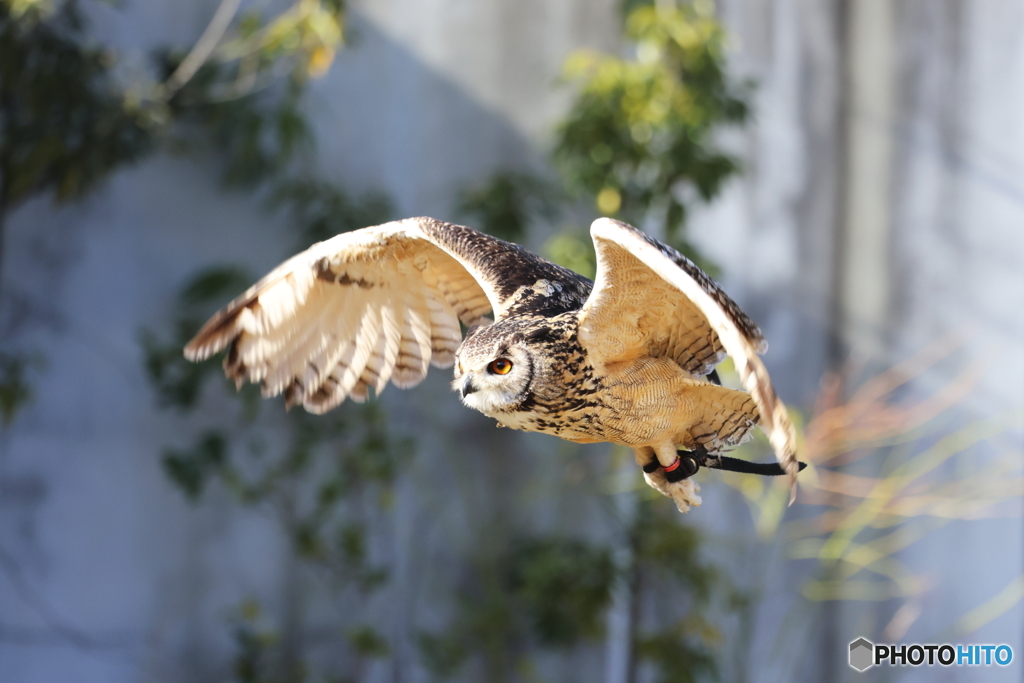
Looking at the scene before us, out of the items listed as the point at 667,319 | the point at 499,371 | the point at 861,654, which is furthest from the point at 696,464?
the point at 861,654

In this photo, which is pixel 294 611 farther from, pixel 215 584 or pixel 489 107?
pixel 489 107

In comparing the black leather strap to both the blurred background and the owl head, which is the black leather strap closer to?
the owl head

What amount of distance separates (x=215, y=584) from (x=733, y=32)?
291 cm

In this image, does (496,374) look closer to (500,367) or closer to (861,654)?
(500,367)

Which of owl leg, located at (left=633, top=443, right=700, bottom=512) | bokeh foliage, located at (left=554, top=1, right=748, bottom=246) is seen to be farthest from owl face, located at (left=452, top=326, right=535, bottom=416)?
bokeh foliage, located at (left=554, top=1, right=748, bottom=246)

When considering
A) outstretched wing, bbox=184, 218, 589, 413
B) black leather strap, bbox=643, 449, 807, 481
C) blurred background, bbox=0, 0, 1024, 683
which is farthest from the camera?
blurred background, bbox=0, 0, 1024, 683

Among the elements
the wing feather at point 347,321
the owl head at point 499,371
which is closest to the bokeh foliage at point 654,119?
the wing feather at point 347,321

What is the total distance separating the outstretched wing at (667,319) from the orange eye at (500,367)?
90 millimetres

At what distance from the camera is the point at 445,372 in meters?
3.34

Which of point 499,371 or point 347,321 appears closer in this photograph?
point 499,371

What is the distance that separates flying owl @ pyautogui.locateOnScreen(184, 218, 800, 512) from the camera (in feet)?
2.85

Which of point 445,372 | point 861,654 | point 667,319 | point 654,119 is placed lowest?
point 667,319

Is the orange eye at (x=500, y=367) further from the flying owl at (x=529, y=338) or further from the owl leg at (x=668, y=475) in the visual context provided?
the owl leg at (x=668, y=475)

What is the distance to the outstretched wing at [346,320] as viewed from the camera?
124 cm
